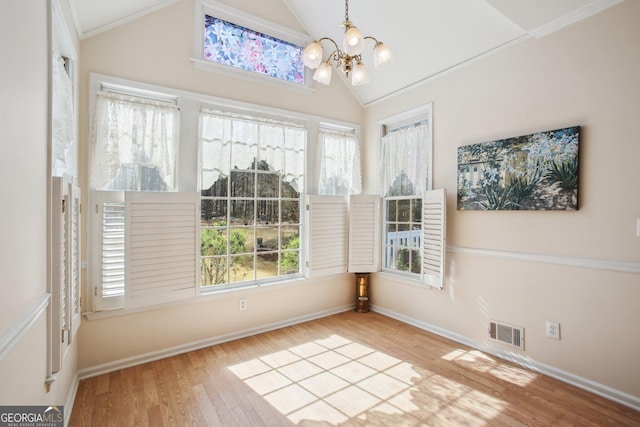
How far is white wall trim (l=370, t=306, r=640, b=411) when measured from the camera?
7.07 feet

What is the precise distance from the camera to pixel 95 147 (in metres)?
2.51

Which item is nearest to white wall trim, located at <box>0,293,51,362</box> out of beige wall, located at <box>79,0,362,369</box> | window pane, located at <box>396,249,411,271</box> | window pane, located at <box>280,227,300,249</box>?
beige wall, located at <box>79,0,362,369</box>

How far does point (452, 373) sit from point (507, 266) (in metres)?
1.05

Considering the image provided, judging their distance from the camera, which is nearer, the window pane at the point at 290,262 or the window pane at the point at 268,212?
the window pane at the point at 268,212

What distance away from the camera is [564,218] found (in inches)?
95.3

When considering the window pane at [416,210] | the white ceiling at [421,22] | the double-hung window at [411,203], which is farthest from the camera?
the window pane at [416,210]

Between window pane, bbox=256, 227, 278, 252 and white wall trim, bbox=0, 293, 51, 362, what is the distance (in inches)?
79.3

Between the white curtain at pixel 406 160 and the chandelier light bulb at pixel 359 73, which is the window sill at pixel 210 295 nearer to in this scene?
the white curtain at pixel 406 160

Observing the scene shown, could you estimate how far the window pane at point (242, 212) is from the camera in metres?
3.29

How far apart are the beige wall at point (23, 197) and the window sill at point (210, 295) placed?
3.17ft

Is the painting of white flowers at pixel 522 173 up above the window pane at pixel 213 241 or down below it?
above

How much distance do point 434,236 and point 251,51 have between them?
276 cm

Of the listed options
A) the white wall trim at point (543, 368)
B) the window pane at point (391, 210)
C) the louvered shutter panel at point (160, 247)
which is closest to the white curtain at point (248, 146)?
the louvered shutter panel at point (160, 247)

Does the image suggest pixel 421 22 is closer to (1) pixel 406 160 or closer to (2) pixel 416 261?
(1) pixel 406 160
